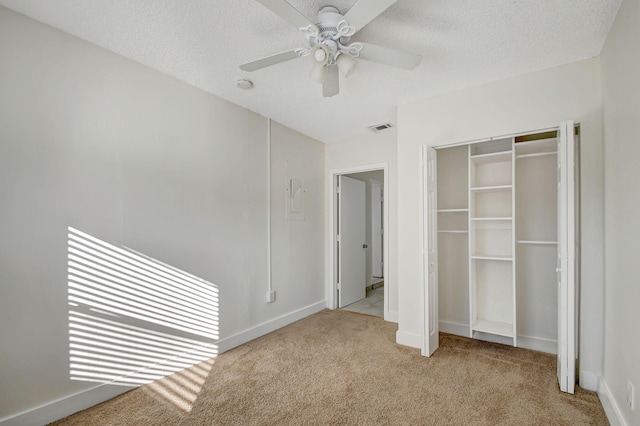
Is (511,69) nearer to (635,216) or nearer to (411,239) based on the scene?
(635,216)

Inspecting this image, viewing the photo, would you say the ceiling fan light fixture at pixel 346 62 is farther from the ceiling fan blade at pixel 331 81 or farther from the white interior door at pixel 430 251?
the white interior door at pixel 430 251

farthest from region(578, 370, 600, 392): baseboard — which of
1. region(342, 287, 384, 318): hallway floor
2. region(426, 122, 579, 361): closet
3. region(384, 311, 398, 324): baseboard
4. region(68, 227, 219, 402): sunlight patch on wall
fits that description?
region(68, 227, 219, 402): sunlight patch on wall

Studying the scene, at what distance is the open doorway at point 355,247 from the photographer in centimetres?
460

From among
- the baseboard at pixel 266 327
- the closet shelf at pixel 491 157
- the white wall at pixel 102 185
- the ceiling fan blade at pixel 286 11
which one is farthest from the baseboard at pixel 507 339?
the ceiling fan blade at pixel 286 11

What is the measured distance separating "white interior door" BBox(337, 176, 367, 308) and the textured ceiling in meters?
2.04

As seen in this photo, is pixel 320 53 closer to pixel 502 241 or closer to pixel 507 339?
pixel 502 241

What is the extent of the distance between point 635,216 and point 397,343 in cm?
228

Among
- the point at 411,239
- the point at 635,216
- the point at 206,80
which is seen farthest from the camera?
the point at 411,239

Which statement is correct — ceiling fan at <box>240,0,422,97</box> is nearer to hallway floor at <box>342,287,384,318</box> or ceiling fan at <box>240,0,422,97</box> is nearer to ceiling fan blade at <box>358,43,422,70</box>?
ceiling fan blade at <box>358,43,422,70</box>

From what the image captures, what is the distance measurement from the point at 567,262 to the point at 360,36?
2226 millimetres

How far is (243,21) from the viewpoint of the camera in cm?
191

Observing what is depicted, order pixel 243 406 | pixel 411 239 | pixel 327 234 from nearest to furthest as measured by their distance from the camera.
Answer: pixel 243 406, pixel 411 239, pixel 327 234

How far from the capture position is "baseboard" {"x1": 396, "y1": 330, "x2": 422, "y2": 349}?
308cm

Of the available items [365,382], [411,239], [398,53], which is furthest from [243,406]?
[398,53]
